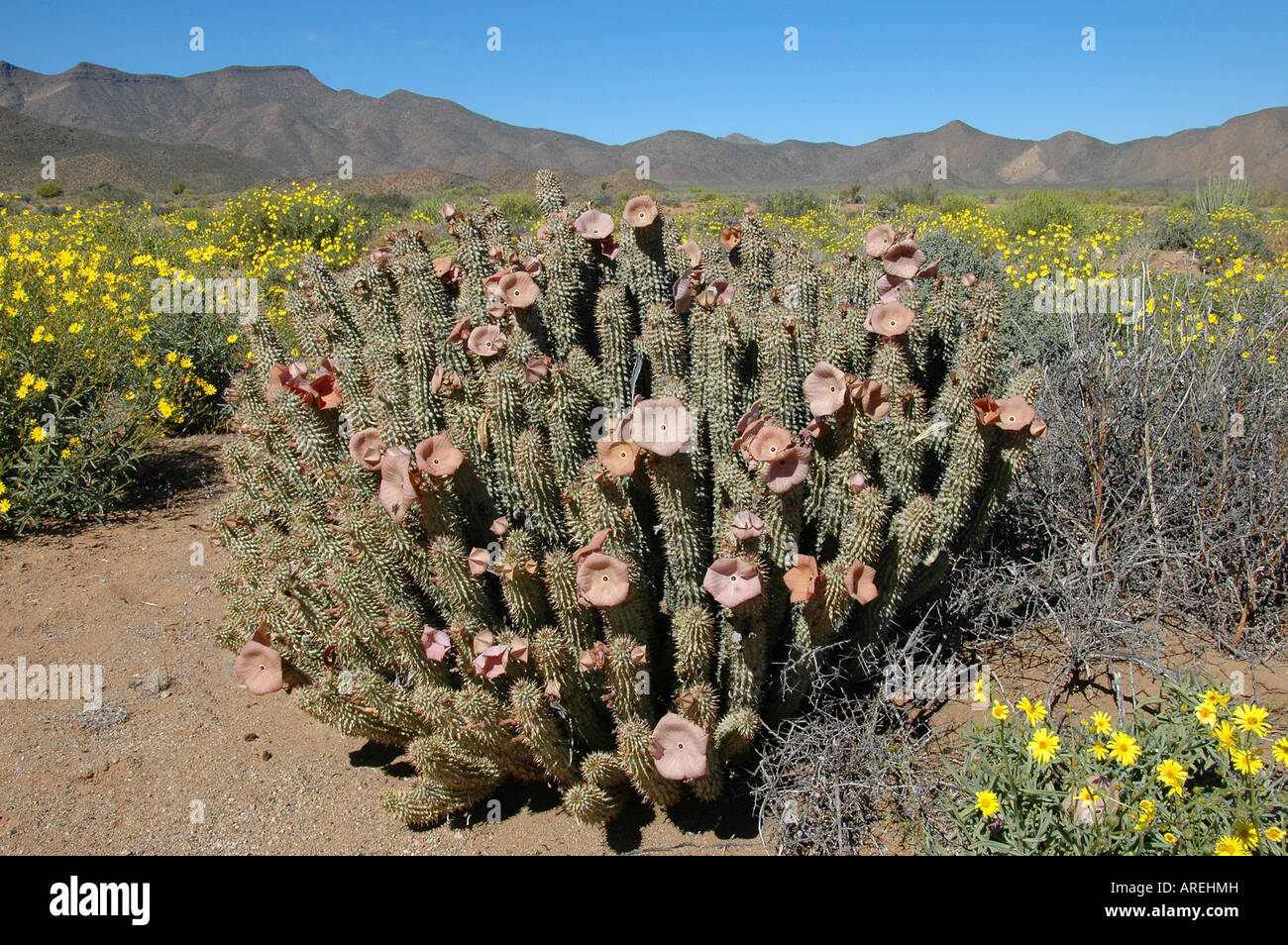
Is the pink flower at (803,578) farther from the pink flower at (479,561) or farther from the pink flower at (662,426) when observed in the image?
the pink flower at (479,561)

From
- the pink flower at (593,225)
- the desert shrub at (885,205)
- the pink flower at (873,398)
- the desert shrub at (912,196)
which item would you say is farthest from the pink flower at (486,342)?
the desert shrub at (912,196)

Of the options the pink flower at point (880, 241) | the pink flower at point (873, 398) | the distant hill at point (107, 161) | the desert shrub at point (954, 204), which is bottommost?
the pink flower at point (873, 398)

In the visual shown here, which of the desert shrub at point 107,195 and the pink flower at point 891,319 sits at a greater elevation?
the desert shrub at point 107,195

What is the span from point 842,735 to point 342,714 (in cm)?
170

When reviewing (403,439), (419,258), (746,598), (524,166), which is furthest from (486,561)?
(524,166)

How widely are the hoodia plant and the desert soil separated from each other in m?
0.15

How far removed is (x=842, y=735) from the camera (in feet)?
8.55

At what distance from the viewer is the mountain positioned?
182 feet

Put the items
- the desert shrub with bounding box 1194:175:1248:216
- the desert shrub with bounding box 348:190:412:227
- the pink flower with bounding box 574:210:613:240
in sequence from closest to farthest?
1. the pink flower with bounding box 574:210:613:240
2. the desert shrub with bounding box 1194:175:1248:216
3. the desert shrub with bounding box 348:190:412:227

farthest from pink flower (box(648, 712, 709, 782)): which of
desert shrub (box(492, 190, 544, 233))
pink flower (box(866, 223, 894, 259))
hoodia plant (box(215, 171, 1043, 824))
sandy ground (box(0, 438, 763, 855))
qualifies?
desert shrub (box(492, 190, 544, 233))

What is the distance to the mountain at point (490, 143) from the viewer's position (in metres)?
55.6

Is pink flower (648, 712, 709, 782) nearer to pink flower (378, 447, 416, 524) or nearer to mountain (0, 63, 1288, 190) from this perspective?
pink flower (378, 447, 416, 524)

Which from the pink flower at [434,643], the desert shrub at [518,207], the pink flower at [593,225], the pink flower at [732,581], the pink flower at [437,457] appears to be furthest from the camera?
the desert shrub at [518,207]

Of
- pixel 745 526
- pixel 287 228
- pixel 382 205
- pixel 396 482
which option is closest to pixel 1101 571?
pixel 745 526
